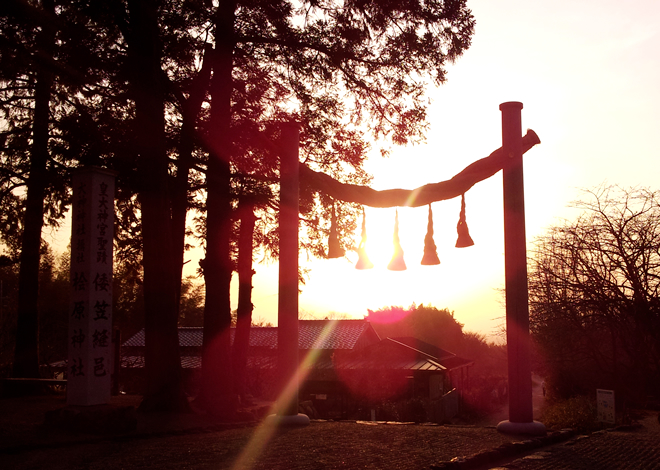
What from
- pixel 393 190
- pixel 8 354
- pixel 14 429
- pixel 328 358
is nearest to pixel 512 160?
pixel 393 190

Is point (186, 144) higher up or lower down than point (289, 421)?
higher up

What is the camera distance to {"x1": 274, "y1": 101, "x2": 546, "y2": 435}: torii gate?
303 inches

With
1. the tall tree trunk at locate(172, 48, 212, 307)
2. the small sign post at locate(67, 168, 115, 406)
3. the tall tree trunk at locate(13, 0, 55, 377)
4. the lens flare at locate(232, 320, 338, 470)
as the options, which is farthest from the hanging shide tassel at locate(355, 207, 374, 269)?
the tall tree trunk at locate(13, 0, 55, 377)

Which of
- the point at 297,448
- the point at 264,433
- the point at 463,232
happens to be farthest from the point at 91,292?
the point at 463,232

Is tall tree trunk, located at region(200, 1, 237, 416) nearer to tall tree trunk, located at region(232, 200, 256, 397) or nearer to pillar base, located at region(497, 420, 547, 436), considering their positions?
tall tree trunk, located at region(232, 200, 256, 397)

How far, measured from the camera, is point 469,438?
731 centimetres

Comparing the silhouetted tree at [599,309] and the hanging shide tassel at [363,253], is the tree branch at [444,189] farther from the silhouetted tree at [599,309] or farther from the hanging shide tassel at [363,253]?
the silhouetted tree at [599,309]

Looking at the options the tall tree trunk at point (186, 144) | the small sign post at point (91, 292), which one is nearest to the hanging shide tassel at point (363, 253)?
the small sign post at point (91, 292)

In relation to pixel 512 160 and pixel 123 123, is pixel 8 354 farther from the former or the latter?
pixel 512 160

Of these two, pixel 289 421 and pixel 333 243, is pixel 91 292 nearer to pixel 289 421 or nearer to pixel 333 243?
pixel 289 421

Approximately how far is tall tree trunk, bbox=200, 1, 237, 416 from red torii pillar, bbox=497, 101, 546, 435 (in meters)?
5.71

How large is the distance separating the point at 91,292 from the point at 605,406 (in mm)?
12626

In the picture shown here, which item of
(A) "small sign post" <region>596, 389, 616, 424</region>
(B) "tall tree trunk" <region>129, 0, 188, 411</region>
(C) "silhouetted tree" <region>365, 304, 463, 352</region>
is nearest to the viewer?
(B) "tall tree trunk" <region>129, 0, 188, 411</region>

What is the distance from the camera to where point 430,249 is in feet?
27.2
